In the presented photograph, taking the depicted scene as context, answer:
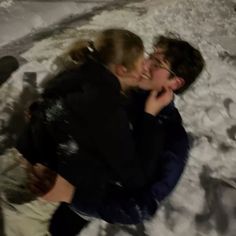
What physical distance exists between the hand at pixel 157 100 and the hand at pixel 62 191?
11cm

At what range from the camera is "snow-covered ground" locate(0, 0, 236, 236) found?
526mm

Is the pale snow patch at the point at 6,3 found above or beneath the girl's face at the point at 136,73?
above

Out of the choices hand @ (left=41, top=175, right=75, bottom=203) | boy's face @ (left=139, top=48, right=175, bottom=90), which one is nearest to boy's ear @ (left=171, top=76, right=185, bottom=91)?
boy's face @ (left=139, top=48, right=175, bottom=90)

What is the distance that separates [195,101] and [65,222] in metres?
0.20

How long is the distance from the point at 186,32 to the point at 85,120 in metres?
0.21

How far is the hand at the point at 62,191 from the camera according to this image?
1.70 ft

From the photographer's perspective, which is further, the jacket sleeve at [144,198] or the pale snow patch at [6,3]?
the pale snow patch at [6,3]

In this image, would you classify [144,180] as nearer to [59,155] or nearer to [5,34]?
[59,155]

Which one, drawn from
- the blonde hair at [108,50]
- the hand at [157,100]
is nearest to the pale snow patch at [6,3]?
the blonde hair at [108,50]

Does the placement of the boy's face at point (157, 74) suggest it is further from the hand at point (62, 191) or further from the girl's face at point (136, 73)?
the hand at point (62, 191)

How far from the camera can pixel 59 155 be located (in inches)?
20.7

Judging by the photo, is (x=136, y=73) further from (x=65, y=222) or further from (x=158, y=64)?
(x=65, y=222)

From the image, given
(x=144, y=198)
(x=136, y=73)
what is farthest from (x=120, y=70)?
(x=144, y=198)

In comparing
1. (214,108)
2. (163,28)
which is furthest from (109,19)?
(214,108)
